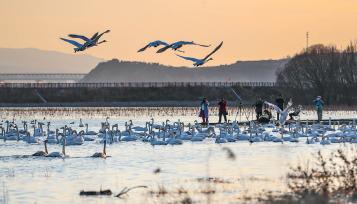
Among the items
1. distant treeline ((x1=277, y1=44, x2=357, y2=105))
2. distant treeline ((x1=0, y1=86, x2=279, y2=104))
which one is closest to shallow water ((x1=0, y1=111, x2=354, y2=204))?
distant treeline ((x1=277, y1=44, x2=357, y2=105))

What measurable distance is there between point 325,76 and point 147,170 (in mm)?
81253

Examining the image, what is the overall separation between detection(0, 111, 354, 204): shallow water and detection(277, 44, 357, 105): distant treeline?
65.6 meters

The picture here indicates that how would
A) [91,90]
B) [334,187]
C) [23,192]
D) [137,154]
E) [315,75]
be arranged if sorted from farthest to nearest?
[91,90] → [315,75] → [137,154] → [23,192] → [334,187]

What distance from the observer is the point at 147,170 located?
31.1 meters

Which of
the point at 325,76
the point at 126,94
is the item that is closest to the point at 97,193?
the point at 325,76

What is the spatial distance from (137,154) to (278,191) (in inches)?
522

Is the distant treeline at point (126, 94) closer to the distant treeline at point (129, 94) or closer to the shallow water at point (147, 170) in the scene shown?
the distant treeline at point (129, 94)

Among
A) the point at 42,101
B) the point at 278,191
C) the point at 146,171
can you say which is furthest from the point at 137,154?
the point at 42,101

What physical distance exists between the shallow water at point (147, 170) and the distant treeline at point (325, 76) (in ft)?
215

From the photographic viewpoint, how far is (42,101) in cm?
12700

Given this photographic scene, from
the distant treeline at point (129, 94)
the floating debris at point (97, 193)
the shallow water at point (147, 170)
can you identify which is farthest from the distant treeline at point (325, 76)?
the floating debris at point (97, 193)

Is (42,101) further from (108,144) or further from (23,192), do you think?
(23,192)

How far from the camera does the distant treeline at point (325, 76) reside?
106 meters

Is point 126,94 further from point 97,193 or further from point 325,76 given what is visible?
point 97,193
